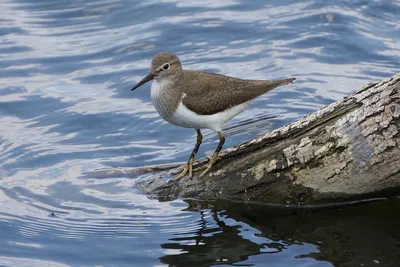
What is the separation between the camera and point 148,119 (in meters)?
11.3

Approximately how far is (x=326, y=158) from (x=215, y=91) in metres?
1.69

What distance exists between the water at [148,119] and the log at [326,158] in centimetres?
27

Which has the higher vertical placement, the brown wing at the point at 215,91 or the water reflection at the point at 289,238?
the brown wing at the point at 215,91

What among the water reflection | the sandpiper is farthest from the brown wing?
the water reflection

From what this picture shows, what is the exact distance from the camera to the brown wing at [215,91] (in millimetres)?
8430

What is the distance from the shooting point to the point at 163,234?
7.94 metres

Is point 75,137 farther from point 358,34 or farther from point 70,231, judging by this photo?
point 358,34

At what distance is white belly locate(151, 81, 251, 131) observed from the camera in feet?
27.4

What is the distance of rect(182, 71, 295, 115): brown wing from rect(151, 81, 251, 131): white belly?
0.05 m

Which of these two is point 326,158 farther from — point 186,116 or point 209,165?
point 186,116

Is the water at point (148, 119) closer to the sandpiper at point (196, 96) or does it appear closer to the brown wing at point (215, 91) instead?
the sandpiper at point (196, 96)

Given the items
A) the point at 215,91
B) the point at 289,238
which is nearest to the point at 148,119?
the point at 215,91

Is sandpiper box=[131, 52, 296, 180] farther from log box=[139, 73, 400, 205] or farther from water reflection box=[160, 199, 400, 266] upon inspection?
water reflection box=[160, 199, 400, 266]

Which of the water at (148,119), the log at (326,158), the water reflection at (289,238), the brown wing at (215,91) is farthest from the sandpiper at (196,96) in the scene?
the water at (148,119)
